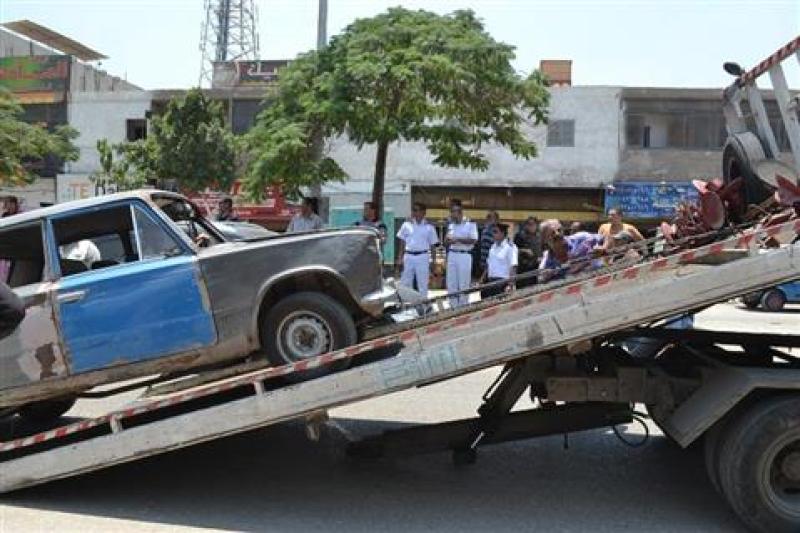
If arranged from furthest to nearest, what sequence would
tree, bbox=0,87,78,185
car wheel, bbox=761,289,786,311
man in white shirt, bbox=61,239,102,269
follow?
tree, bbox=0,87,78,185, car wheel, bbox=761,289,786,311, man in white shirt, bbox=61,239,102,269

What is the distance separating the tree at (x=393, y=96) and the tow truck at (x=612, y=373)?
300 inches

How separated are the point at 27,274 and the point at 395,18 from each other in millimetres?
9612

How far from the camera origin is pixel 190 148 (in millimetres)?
26750

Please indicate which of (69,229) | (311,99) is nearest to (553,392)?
(69,229)

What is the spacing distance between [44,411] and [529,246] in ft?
20.5

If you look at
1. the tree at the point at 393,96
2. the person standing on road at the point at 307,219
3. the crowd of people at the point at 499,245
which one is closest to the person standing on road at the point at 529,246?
the crowd of people at the point at 499,245

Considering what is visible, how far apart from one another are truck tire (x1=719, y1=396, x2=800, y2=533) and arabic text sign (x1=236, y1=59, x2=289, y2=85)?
3555cm

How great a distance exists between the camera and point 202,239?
593 centimetres

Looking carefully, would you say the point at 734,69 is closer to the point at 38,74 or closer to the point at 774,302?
the point at 774,302

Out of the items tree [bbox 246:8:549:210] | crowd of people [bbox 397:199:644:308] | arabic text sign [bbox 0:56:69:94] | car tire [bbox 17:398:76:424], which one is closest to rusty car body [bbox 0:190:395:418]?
car tire [bbox 17:398:76:424]

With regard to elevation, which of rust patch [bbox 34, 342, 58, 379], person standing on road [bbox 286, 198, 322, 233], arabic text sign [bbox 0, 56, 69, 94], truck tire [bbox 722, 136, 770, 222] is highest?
arabic text sign [bbox 0, 56, 69, 94]

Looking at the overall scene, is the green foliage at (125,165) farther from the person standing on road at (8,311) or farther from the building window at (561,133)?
the person standing on road at (8,311)

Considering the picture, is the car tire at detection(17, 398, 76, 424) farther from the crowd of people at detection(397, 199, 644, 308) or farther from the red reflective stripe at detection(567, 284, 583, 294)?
the red reflective stripe at detection(567, 284, 583, 294)

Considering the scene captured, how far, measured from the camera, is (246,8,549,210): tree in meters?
12.8
